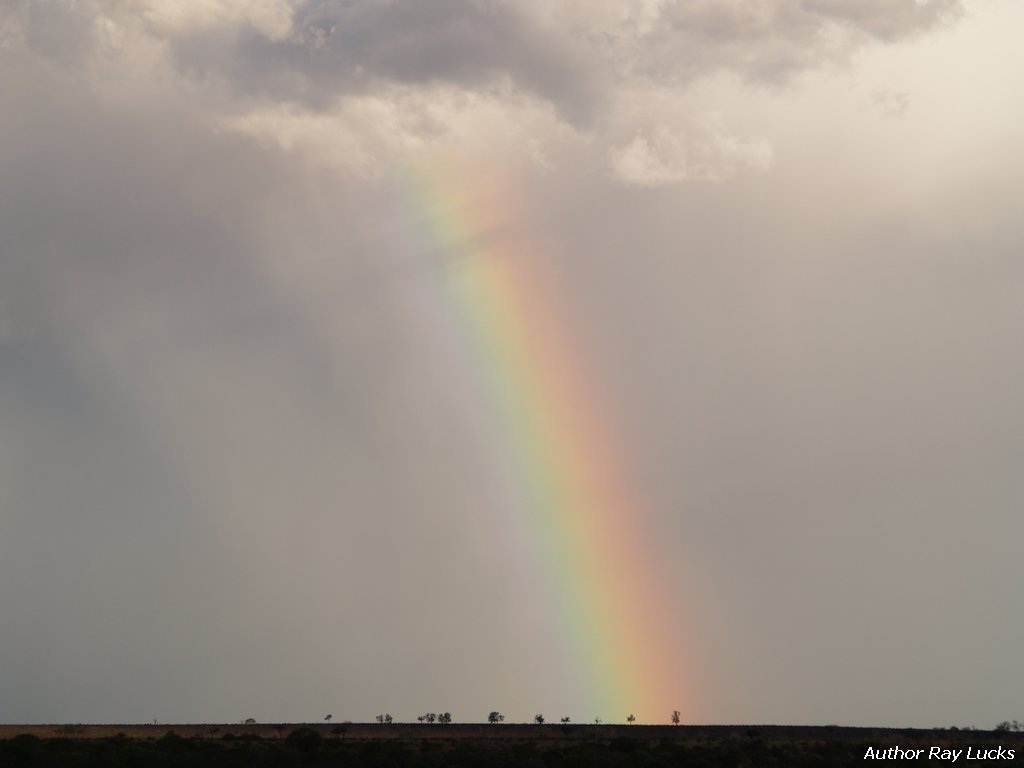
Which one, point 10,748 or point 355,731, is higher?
point 355,731

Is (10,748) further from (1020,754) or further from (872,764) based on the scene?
(1020,754)

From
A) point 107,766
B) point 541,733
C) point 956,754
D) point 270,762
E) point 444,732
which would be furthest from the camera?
point 444,732

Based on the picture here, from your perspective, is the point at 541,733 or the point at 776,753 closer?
the point at 776,753

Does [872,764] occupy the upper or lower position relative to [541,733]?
lower

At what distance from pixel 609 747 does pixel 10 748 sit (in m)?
45.3

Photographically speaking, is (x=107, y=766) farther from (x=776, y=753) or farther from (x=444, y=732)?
(x=444, y=732)

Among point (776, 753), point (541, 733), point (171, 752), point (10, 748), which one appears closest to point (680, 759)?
point (776, 753)

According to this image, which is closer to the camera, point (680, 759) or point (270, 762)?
point (270, 762)

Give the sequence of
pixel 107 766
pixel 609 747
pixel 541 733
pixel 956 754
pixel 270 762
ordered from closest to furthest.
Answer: pixel 107 766 → pixel 270 762 → pixel 956 754 → pixel 609 747 → pixel 541 733

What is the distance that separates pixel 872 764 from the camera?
77.8 m

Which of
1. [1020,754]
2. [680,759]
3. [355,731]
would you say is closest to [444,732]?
[355,731]

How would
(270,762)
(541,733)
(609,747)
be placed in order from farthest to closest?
(541,733)
(609,747)
(270,762)

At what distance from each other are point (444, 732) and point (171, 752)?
245 ft

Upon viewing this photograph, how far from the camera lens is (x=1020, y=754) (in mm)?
87625
